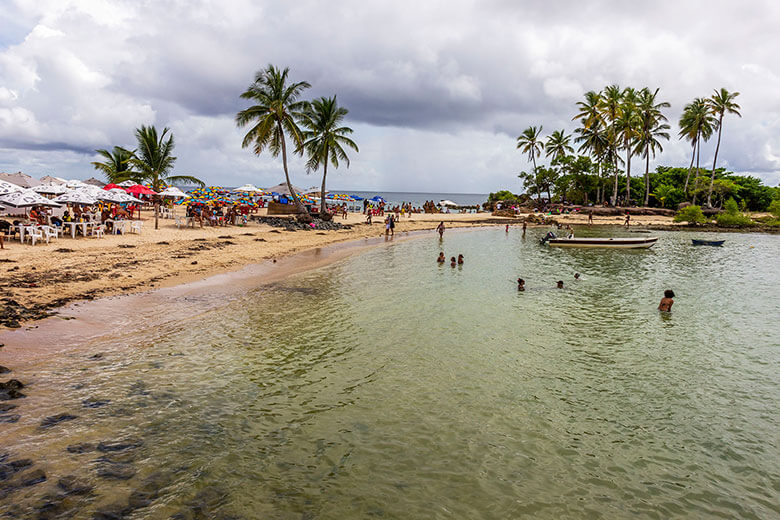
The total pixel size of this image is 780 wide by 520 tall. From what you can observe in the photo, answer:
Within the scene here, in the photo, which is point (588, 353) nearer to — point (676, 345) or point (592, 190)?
point (676, 345)

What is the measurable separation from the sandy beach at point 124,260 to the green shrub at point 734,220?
45921mm

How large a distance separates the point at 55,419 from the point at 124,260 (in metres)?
13.6

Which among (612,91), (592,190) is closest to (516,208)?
(592,190)

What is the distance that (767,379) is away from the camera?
9.45 m

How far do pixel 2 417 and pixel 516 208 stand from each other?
212 feet

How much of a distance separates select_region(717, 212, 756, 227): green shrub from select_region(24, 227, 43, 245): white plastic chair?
63424mm

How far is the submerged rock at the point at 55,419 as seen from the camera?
21.1 ft

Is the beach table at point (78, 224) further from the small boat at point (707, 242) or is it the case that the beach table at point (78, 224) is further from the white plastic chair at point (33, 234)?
the small boat at point (707, 242)

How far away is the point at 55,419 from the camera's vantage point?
21.7ft

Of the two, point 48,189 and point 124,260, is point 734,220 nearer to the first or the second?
point 124,260

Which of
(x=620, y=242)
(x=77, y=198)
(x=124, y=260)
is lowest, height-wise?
(x=124, y=260)

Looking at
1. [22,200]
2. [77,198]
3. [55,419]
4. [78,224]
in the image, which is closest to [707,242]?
[55,419]

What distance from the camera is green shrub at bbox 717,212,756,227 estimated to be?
47250 millimetres

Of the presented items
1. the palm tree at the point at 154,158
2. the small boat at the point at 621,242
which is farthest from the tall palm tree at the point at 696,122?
the palm tree at the point at 154,158
